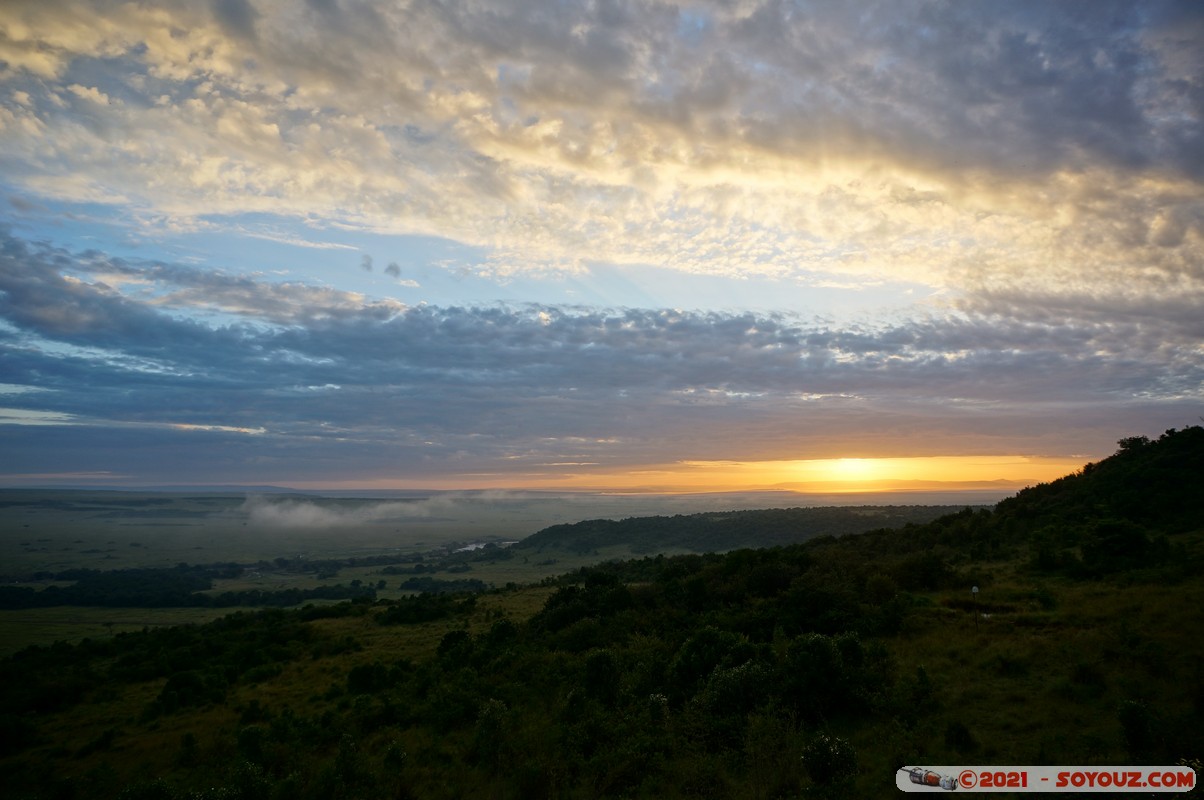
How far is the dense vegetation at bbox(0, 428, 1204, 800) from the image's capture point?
10555 mm

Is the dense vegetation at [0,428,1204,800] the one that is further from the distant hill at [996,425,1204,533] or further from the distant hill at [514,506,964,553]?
the distant hill at [514,506,964,553]

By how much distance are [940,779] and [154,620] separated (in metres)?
80.0

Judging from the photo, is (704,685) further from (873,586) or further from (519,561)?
(519,561)

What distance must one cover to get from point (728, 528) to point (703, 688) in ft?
304

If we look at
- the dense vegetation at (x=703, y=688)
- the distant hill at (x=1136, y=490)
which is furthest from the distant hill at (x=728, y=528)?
the dense vegetation at (x=703, y=688)

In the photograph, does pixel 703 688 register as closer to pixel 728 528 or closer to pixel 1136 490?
pixel 1136 490

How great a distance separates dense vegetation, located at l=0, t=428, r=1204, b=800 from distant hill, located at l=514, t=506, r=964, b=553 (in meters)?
42.7

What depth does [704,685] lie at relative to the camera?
14641 millimetres

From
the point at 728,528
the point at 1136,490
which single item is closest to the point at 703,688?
the point at 1136,490

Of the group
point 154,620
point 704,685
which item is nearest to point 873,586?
point 704,685

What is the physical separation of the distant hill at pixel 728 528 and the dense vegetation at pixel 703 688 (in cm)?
4275

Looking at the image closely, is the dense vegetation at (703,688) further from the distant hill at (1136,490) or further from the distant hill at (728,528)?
the distant hill at (728,528)

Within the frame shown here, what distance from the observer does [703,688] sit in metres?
14.5

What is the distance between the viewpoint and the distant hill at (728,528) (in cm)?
8194
